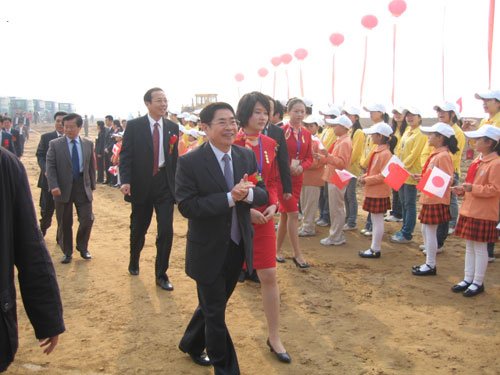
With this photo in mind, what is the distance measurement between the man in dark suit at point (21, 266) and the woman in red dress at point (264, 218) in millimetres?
1634

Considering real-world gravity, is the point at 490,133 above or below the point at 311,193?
above

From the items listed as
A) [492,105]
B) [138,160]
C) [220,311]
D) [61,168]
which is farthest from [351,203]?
[220,311]

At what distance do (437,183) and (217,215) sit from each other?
3240 mm

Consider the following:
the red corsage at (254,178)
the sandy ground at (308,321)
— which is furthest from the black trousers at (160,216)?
the red corsage at (254,178)

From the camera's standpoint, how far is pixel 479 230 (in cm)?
486

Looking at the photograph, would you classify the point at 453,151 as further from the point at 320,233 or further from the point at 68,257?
→ the point at 68,257

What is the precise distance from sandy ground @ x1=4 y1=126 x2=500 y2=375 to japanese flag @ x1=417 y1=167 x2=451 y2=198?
44.5 inches

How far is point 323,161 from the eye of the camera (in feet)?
21.9

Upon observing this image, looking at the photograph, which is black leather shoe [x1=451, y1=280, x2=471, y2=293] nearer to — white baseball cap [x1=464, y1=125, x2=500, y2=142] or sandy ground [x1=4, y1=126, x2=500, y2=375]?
sandy ground [x1=4, y1=126, x2=500, y2=375]

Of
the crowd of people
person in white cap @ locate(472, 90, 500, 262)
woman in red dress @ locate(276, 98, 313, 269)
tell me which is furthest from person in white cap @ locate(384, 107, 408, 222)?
woman in red dress @ locate(276, 98, 313, 269)

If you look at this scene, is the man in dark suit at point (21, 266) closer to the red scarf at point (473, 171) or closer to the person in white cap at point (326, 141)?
the red scarf at point (473, 171)

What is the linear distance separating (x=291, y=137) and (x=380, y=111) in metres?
2.62

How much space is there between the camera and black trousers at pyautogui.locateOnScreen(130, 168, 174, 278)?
16.9 feet

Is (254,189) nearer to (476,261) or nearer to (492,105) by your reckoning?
(476,261)
